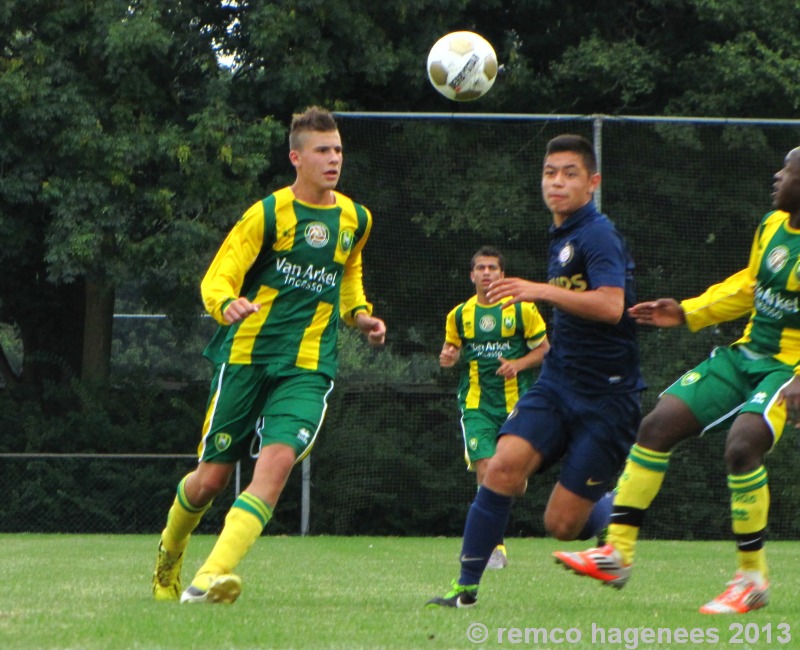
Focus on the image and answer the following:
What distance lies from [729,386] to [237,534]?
2.18 m

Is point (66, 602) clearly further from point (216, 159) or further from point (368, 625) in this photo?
point (216, 159)

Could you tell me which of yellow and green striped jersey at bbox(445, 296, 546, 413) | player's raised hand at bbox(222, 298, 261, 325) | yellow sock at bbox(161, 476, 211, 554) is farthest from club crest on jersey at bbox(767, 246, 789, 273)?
yellow and green striped jersey at bbox(445, 296, 546, 413)

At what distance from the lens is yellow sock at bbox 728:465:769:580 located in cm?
591

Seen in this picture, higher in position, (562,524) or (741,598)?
(562,524)

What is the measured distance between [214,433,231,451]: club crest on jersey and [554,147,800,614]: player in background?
154cm

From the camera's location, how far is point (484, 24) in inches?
698

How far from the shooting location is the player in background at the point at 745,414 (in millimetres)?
5844

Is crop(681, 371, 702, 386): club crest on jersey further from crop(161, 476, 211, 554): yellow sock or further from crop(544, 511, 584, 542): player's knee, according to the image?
crop(161, 476, 211, 554): yellow sock

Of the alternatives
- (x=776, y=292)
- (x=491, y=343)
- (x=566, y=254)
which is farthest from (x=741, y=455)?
(x=491, y=343)

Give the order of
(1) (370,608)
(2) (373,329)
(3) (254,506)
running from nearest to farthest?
(3) (254,506)
(1) (370,608)
(2) (373,329)

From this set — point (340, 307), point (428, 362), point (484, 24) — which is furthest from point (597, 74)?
point (340, 307)

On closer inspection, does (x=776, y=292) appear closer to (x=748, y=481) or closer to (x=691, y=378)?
(x=691, y=378)

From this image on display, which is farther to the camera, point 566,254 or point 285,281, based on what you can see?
point 285,281

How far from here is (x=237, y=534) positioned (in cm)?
590
